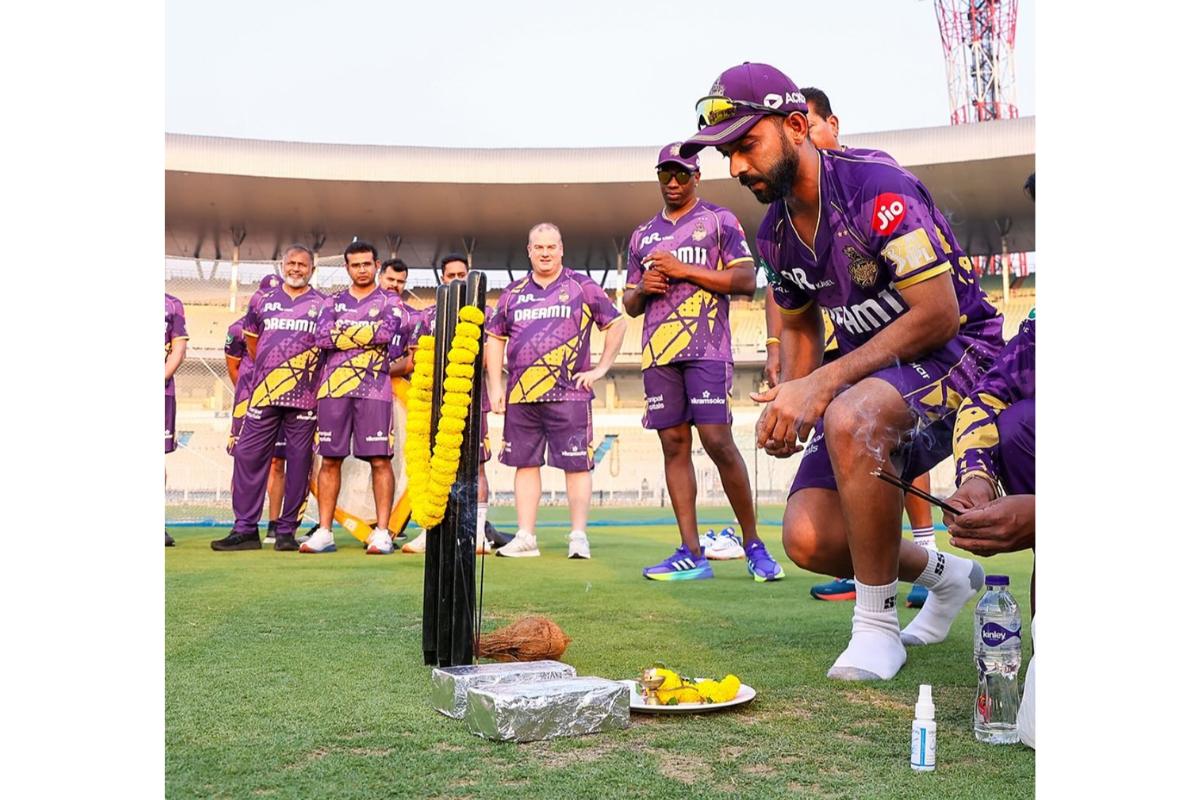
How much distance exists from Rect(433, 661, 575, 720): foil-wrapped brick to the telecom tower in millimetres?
2413

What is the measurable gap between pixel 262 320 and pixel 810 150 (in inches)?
206

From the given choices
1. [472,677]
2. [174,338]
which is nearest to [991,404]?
[472,677]

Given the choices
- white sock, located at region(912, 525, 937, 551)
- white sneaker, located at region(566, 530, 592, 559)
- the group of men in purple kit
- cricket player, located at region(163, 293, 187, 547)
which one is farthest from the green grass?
cricket player, located at region(163, 293, 187, 547)

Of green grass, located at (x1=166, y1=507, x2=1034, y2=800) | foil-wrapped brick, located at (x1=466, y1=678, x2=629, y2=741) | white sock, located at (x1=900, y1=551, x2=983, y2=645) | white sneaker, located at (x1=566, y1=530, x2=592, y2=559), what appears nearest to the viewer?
green grass, located at (x1=166, y1=507, x2=1034, y2=800)

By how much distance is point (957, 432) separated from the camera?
226 centimetres

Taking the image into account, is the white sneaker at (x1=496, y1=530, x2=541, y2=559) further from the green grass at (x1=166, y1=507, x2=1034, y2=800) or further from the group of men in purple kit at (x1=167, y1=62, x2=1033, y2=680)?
the green grass at (x1=166, y1=507, x2=1034, y2=800)

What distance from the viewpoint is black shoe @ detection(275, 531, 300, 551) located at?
687 cm

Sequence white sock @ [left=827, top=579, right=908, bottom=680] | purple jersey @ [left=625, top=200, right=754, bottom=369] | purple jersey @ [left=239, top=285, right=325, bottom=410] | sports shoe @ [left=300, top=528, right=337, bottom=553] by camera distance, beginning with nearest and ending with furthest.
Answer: white sock @ [left=827, top=579, right=908, bottom=680], purple jersey @ [left=625, top=200, right=754, bottom=369], sports shoe @ [left=300, top=528, right=337, bottom=553], purple jersey @ [left=239, top=285, right=325, bottom=410]

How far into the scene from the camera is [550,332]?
657cm

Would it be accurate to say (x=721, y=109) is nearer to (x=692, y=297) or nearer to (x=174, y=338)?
(x=692, y=297)

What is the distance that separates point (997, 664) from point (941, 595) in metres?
1.19

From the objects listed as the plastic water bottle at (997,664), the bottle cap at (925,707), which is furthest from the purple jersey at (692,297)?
the bottle cap at (925,707)
